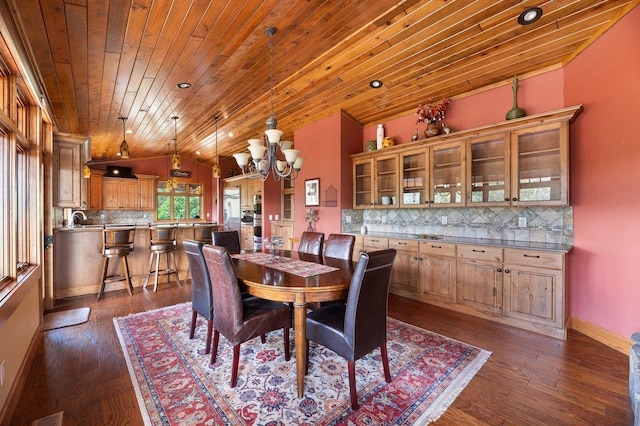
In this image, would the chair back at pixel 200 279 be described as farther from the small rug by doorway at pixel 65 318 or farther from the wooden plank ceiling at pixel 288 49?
the wooden plank ceiling at pixel 288 49

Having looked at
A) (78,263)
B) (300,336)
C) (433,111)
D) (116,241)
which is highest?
(433,111)

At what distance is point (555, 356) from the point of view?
8.10 feet

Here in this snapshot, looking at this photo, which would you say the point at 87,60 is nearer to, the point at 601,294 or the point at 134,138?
the point at 134,138

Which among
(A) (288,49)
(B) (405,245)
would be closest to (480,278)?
(B) (405,245)

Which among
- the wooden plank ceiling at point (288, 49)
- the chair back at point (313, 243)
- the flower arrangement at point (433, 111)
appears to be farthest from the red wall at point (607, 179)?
the chair back at point (313, 243)

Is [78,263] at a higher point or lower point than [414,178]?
lower

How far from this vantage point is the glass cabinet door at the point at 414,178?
4.05m

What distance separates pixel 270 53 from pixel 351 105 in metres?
1.85

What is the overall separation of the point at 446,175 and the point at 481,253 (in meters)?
1.22

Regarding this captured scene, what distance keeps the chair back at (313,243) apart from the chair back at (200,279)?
4.07 feet

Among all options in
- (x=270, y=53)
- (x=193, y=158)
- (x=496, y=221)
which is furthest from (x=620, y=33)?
(x=193, y=158)

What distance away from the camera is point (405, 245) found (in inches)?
156

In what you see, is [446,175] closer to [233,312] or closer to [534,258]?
[534,258]

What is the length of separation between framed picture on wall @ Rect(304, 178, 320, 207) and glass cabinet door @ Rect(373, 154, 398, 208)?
1154 mm
